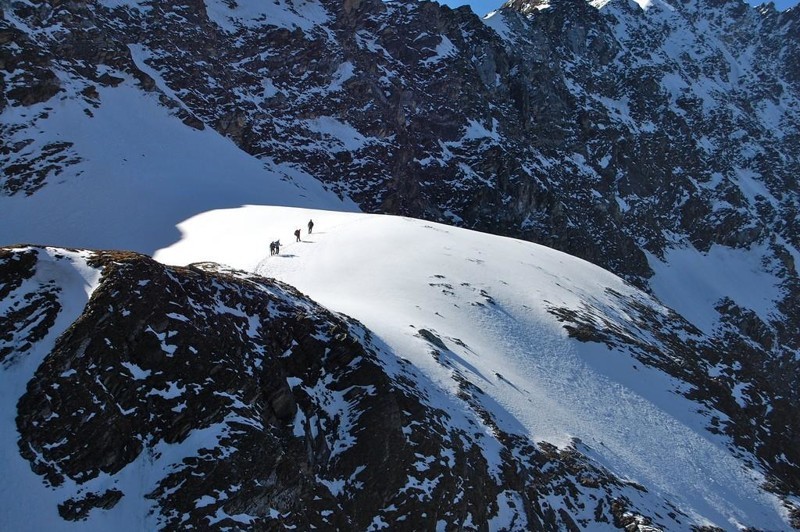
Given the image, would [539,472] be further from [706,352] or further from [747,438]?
[706,352]

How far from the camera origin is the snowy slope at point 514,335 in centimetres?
2545

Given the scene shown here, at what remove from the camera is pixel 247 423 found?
1750 centimetres

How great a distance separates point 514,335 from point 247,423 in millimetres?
17393

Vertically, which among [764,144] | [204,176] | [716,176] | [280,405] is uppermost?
[764,144]

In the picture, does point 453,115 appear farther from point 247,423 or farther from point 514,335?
point 247,423

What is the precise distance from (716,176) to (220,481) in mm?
128388

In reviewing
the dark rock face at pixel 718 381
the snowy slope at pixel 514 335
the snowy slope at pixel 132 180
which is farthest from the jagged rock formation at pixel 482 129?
the snowy slope at pixel 514 335

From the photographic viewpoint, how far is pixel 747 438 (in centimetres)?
3078

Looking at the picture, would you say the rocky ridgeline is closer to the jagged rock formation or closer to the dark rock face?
the jagged rock formation

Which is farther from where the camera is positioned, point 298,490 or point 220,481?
point 298,490

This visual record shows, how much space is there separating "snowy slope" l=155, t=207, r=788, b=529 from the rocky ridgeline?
94.0 inches

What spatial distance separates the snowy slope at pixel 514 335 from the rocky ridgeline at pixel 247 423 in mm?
2387

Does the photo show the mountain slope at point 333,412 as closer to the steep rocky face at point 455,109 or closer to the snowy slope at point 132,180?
the snowy slope at point 132,180

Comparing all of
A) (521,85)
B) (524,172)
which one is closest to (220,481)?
(524,172)
